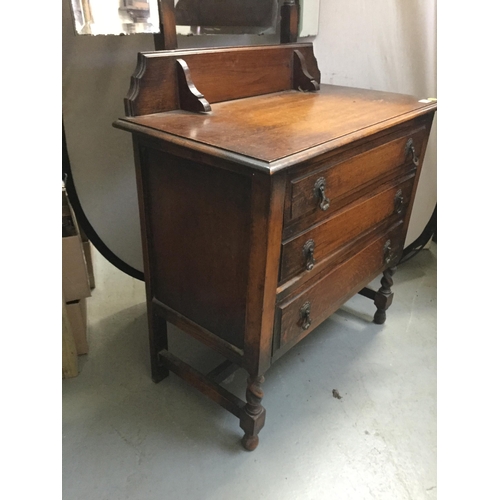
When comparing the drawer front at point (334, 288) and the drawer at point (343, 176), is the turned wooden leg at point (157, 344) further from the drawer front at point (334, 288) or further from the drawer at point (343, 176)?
the drawer at point (343, 176)

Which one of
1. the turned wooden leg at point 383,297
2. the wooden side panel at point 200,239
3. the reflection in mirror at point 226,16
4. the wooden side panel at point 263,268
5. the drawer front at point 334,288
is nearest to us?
the wooden side panel at point 263,268

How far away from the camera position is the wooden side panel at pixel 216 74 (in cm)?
116

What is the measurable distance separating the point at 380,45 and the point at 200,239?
4.10 feet

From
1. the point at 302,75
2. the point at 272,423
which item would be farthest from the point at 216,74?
the point at 272,423

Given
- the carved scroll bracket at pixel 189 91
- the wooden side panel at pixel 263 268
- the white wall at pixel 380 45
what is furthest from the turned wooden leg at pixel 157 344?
the white wall at pixel 380 45

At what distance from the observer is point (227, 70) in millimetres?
1336

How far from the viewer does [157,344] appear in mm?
1488

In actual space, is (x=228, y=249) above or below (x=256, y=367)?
above

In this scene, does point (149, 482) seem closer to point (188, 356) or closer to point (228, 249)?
point (188, 356)

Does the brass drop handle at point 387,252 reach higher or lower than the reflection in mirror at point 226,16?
lower

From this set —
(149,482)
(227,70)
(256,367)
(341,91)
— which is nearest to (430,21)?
(341,91)

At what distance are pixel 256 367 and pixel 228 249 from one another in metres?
0.32

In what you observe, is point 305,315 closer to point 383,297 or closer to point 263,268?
point 263,268

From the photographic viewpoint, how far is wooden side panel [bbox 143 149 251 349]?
3.51ft
